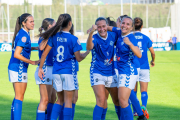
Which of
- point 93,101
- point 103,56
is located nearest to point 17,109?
point 103,56

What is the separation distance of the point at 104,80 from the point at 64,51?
0.88 m

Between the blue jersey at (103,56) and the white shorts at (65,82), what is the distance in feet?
1.45

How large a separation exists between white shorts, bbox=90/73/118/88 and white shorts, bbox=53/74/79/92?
358 mm

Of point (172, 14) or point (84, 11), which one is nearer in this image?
point (172, 14)

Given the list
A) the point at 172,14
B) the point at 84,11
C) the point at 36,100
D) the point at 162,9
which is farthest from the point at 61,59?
the point at 162,9

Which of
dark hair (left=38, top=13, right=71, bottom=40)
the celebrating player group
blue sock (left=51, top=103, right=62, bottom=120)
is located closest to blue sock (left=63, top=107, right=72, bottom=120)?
the celebrating player group

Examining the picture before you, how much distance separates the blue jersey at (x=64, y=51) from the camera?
4.79m

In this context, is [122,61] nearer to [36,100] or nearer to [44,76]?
[44,76]

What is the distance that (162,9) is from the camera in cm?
5797

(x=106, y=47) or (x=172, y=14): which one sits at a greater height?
(x=172, y=14)

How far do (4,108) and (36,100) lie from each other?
1171 mm

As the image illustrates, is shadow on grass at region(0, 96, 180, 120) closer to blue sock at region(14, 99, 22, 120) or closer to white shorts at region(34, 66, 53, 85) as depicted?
blue sock at region(14, 99, 22, 120)

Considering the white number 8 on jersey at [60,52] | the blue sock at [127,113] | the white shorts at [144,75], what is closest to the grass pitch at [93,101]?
the white shorts at [144,75]

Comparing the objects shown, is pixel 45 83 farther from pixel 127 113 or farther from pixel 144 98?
pixel 144 98
